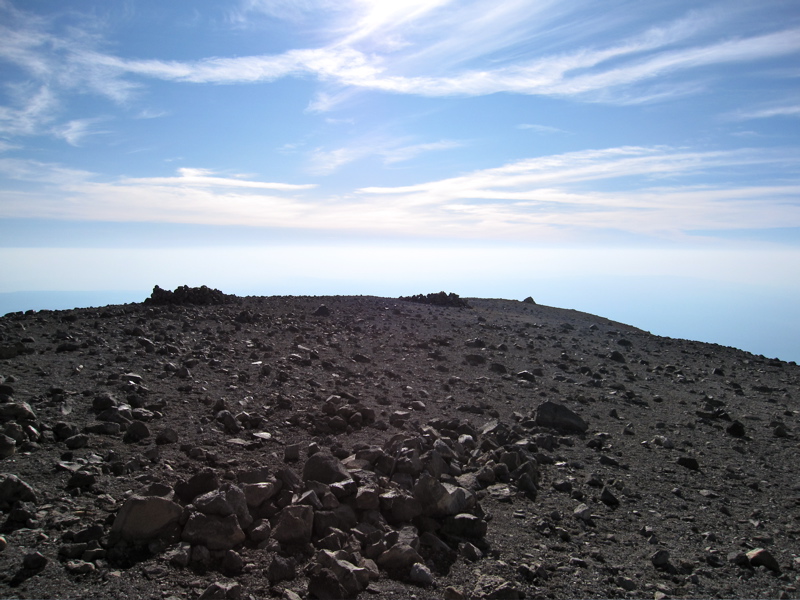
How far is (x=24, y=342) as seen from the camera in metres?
9.90

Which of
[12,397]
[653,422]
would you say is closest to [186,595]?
[12,397]

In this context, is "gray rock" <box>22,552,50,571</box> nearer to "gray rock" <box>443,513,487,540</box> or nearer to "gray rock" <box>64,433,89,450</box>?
"gray rock" <box>64,433,89,450</box>

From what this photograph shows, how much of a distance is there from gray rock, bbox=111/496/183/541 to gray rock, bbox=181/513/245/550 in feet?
0.56

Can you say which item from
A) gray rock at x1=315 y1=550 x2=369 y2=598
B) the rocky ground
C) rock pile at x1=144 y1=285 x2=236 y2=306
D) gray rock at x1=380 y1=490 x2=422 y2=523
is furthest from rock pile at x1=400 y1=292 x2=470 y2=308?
gray rock at x1=315 y1=550 x2=369 y2=598

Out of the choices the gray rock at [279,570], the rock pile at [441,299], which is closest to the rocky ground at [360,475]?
the gray rock at [279,570]

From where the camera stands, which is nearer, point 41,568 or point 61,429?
point 41,568

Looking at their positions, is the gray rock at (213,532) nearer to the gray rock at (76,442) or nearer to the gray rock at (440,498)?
the gray rock at (440,498)

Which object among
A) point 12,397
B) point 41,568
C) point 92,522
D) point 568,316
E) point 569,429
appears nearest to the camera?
point 41,568

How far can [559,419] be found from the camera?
9156mm

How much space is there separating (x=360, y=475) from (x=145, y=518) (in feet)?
7.17

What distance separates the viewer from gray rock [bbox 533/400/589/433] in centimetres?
911

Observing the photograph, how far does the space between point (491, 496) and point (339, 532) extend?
2.26 m

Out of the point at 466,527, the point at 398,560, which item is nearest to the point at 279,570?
the point at 398,560

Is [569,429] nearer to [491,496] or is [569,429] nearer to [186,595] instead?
Result: [491,496]
